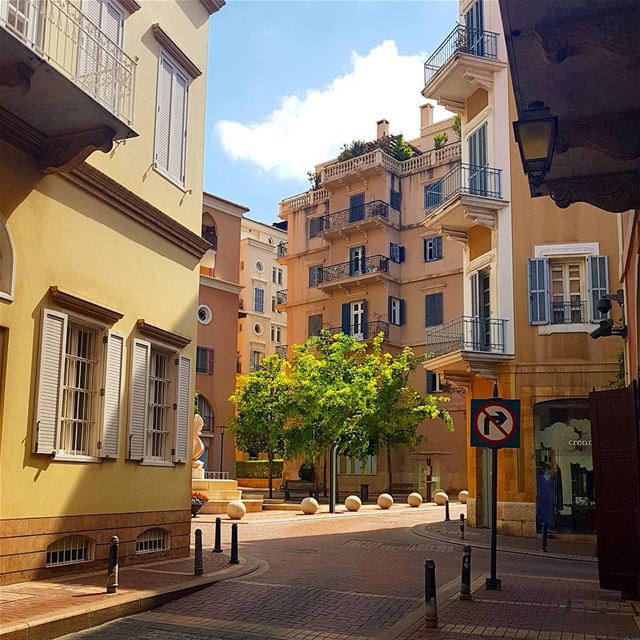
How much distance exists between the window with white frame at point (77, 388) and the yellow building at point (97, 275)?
0.08ft

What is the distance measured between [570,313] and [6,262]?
1595cm

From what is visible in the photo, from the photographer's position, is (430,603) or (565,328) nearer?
(430,603)

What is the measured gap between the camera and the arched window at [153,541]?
13.8m

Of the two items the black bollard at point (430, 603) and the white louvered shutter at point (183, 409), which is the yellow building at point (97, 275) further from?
the black bollard at point (430, 603)

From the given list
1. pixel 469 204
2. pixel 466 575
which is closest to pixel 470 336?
pixel 469 204

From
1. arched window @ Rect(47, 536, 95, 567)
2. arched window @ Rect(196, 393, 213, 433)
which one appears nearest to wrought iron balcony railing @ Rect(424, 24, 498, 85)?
arched window @ Rect(47, 536, 95, 567)

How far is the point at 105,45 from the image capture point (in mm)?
12273

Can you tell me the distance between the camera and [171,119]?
50.7ft

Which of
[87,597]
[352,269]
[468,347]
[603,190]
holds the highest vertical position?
[352,269]

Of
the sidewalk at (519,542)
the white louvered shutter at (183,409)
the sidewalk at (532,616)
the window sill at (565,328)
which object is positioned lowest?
the sidewalk at (519,542)

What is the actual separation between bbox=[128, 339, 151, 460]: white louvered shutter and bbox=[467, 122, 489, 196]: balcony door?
519 inches

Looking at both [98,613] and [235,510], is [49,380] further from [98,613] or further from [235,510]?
[235,510]

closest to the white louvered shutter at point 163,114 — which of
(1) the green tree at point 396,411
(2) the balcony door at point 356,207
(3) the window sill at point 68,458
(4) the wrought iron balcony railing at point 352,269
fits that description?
(3) the window sill at point 68,458

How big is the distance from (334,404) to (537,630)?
969 inches
